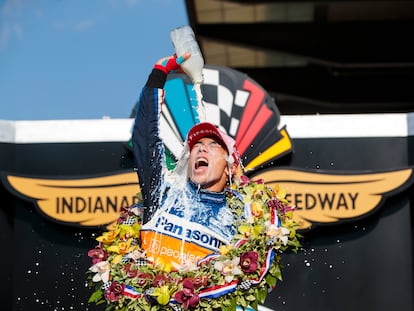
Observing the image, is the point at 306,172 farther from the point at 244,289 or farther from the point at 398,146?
the point at 244,289

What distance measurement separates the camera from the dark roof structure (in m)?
18.4

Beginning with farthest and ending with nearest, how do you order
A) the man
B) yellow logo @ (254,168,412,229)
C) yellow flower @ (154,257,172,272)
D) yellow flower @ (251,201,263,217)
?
1. yellow logo @ (254,168,412,229)
2. yellow flower @ (251,201,263,217)
3. the man
4. yellow flower @ (154,257,172,272)

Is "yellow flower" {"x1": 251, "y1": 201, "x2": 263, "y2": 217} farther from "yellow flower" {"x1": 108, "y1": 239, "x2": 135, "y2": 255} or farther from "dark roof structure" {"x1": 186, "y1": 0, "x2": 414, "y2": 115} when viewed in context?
"dark roof structure" {"x1": 186, "y1": 0, "x2": 414, "y2": 115}

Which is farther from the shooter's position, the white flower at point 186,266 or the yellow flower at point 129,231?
the yellow flower at point 129,231

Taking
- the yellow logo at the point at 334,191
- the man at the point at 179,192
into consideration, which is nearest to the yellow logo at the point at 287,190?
the yellow logo at the point at 334,191

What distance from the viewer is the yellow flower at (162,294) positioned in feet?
10.1

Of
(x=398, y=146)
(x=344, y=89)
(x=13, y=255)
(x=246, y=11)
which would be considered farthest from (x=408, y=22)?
(x=13, y=255)

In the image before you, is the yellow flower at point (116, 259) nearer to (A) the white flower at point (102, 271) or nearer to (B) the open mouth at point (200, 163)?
(A) the white flower at point (102, 271)

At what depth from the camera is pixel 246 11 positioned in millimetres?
18375

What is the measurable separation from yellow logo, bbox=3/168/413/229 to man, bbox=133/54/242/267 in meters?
2.99

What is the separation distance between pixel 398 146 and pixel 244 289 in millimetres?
3664

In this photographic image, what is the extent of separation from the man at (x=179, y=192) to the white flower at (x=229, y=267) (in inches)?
5.0

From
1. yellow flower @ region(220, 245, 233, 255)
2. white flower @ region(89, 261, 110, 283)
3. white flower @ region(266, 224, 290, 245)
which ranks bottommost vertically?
white flower @ region(89, 261, 110, 283)

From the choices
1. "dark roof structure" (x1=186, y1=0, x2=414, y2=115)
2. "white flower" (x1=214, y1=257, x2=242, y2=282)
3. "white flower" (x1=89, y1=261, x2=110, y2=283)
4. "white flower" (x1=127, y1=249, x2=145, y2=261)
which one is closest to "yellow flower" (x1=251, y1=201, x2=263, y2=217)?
"white flower" (x1=214, y1=257, x2=242, y2=282)
